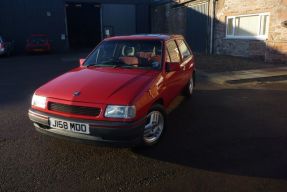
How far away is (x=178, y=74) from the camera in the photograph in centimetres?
550

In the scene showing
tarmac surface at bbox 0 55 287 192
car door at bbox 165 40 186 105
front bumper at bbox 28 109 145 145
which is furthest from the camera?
car door at bbox 165 40 186 105

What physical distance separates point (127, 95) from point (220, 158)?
163 cm

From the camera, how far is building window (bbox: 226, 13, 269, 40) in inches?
527

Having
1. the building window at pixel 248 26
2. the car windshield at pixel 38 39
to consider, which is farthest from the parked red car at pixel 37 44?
the building window at pixel 248 26

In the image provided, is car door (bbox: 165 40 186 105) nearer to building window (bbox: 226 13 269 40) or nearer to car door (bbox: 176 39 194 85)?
car door (bbox: 176 39 194 85)

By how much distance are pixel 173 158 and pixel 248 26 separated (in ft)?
41.2

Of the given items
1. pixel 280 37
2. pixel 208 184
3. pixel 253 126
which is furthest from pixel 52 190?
pixel 280 37

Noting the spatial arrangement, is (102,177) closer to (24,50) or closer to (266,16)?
(266,16)

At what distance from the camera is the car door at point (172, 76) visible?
4894 mm

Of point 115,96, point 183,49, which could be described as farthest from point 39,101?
point 183,49

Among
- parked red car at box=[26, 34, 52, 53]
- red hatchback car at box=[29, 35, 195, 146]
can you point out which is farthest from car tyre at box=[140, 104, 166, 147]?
parked red car at box=[26, 34, 52, 53]

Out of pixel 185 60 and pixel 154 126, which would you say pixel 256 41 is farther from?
pixel 154 126

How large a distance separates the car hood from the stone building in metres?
10.3

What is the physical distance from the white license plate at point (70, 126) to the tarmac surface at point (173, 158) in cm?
45
